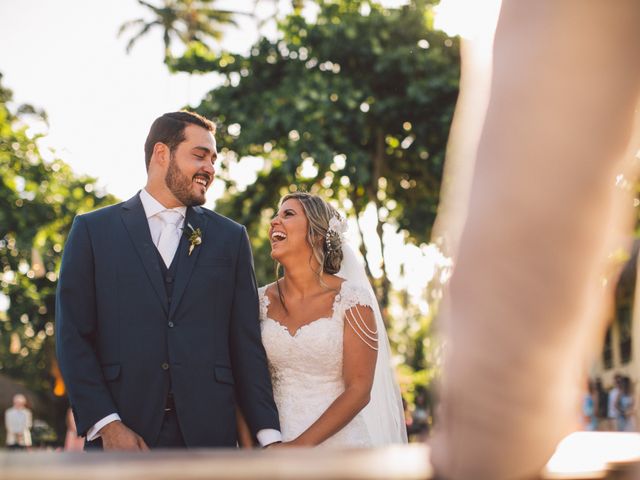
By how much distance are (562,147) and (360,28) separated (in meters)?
17.3

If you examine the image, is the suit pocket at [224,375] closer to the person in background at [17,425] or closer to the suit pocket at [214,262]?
the suit pocket at [214,262]

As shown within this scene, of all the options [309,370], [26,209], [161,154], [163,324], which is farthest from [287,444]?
[26,209]

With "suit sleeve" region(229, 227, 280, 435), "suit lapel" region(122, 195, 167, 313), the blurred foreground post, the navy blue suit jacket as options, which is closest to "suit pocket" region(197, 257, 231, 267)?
the navy blue suit jacket

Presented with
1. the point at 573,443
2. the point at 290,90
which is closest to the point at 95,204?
the point at 290,90

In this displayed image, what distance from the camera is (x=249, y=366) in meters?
4.32

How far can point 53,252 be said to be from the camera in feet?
84.7

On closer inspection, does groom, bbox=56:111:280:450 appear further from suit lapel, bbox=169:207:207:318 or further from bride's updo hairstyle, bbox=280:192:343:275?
bride's updo hairstyle, bbox=280:192:343:275

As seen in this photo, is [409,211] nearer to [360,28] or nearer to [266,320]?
[360,28]

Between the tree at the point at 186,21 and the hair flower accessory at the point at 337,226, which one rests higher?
the tree at the point at 186,21

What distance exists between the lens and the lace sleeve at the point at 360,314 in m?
4.74

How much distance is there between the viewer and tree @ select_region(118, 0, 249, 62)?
41.2 meters

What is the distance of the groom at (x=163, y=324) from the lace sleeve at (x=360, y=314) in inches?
25.9

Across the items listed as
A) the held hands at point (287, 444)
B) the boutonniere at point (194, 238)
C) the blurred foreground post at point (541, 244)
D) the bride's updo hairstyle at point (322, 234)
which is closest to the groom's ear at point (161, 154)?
the boutonniere at point (194, 238)

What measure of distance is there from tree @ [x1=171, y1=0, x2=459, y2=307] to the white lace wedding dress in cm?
1069
